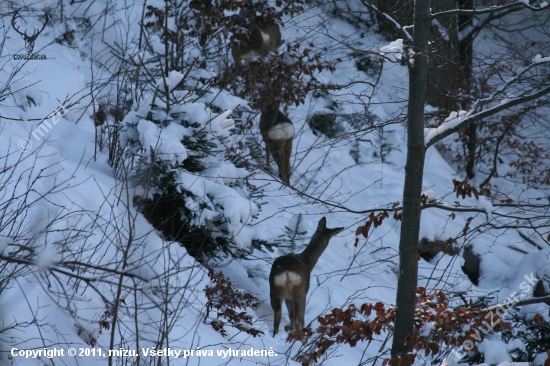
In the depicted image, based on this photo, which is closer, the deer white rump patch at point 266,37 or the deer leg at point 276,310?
the deer leg at point 276,310

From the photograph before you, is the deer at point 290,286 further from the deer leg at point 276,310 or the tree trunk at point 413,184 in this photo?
the tree trunk at point 413,184

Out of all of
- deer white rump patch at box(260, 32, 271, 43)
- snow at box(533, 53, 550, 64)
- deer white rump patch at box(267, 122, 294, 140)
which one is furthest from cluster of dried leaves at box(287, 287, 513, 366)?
deer white rump patch at box(260, 32, 271, 43)

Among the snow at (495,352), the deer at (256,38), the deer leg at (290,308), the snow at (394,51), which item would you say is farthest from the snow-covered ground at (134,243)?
the deer at (256,38)

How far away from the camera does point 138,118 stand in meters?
7.10

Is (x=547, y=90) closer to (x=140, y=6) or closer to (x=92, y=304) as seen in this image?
(x=92, y=304)

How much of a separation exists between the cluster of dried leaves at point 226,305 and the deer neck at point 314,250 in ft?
3.86

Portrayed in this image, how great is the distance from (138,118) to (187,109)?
0.63m

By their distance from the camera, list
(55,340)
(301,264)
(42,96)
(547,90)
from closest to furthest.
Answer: (547,90) → (55,340) → (301,264) → (42,96)

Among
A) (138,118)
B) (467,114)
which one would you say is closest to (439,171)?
(138,118)

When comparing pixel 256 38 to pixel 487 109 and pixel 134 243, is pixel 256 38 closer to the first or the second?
pixel 134 243

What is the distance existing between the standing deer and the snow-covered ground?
0.57 meters

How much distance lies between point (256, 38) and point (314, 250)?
5.78 metres

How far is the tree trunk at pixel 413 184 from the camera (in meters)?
4.14

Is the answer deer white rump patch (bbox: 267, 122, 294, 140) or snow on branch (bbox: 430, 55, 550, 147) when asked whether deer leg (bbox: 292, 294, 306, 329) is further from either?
deer white rump patch (bbox: 267, 122, 294, 140)
